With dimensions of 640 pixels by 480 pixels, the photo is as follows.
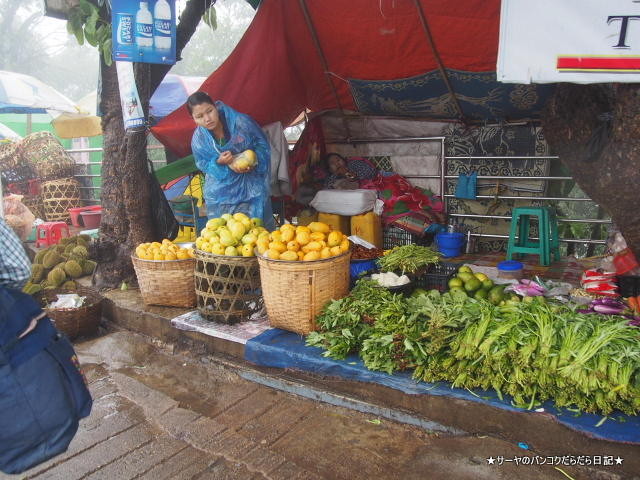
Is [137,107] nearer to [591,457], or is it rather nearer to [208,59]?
[591,457]

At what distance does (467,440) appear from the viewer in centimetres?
308

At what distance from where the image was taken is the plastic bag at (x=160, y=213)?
602 centimetres

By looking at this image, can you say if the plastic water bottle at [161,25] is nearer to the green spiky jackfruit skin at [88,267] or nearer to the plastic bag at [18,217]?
the green spiky jackfruit skin at [88,267]

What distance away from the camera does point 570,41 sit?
279 centimetres

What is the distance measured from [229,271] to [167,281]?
962mm

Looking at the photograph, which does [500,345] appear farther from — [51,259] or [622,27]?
[51,259]

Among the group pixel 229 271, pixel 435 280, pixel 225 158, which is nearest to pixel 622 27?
pixel 435 280

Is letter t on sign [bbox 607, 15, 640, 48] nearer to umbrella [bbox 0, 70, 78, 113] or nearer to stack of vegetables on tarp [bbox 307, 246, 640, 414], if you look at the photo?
stack of vegetables on tarp [bbox 307, 246, 640, 414]

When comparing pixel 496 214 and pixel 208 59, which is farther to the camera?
pixel 208 59

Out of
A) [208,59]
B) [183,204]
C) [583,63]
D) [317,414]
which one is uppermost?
[208,59]

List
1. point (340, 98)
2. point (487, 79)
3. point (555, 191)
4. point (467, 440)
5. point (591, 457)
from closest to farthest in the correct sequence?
point (591, 457) < point (467, 440) < point (487, 79) < point (555, 191) < point (340, 98)

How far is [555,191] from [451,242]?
1661mm

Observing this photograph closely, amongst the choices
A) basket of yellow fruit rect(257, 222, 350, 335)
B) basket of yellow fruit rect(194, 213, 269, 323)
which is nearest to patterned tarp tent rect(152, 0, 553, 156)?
basket of yellow fruit rect(194, 213, 269, 323)

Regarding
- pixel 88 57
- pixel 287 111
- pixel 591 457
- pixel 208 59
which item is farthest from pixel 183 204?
pixel 88 57
